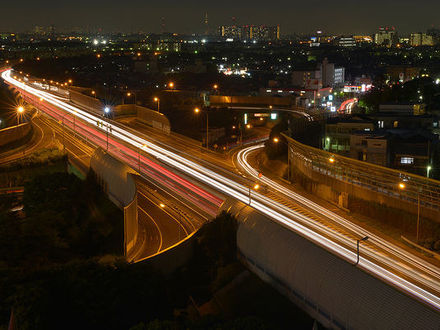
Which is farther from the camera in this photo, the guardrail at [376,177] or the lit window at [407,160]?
the lit window at [407,160]

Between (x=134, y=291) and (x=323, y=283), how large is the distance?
Result: 10.1ft

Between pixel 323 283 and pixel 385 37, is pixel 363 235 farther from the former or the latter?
pixel 385 37

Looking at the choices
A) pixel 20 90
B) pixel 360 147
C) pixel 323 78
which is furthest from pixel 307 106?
pixel 20 90

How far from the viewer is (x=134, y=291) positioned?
8.20 metres

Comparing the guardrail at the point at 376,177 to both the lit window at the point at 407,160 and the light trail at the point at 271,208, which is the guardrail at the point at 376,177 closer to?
the light trail at the point at 271,208

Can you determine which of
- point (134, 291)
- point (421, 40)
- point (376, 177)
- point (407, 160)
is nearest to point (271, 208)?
point (376, 177)

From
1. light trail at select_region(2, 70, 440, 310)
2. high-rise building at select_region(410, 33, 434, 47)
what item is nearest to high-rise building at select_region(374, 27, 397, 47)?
high-rise building at select_region(410, 33, 434, 47)

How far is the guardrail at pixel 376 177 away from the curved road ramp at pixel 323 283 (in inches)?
139

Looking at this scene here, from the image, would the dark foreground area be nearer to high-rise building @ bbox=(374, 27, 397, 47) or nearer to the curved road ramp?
the curved road ramp

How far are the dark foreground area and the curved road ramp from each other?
0.27 meters

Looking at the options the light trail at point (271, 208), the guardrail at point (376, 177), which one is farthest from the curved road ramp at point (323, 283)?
the guardrail at point (376, 177)

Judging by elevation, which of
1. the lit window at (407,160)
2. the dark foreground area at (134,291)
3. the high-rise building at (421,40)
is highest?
the high-rise building at (421,40)

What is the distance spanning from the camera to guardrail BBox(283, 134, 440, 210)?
1034cm

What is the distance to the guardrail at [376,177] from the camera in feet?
33.9
